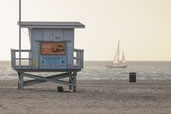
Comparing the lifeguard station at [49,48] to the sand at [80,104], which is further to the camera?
the lifeguard station at [49,48]

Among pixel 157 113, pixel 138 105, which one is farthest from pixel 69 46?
pixel 157 113

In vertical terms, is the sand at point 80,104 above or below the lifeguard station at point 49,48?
below

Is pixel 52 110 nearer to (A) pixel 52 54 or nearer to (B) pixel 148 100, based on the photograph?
(B) pixel 148 100

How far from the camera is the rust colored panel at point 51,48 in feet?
120

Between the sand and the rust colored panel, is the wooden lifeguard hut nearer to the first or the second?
the rust colored panel

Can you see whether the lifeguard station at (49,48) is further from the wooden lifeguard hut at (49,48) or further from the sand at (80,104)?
the sand at (80,104)

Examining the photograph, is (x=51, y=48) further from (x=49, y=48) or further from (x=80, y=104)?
(x=80, y=104)

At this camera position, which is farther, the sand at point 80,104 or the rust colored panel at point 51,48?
the rust colored panel at point 51,48

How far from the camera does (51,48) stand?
36.5 meters

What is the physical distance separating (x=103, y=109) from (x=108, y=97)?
648 cm

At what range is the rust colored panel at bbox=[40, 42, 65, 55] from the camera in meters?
36.5

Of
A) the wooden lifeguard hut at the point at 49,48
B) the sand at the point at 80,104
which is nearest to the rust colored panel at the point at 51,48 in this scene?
the wooden lifeguard hut at the point at 49,48

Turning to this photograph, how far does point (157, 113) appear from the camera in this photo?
2478 cm

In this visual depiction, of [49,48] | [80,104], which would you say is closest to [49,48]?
[49,48]
